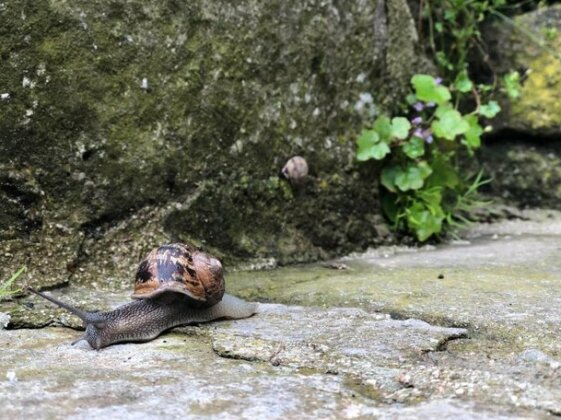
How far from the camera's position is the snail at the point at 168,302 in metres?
2.02

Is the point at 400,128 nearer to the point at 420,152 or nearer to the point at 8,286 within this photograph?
the point at 420,152

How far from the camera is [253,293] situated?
252cm

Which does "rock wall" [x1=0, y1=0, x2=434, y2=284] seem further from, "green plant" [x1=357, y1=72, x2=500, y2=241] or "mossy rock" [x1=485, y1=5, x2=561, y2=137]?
"mossy rock" [x1=485, y1=5, x2=561, y2=137]

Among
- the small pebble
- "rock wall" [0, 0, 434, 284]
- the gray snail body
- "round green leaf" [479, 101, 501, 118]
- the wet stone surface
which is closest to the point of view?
the wet stone surface

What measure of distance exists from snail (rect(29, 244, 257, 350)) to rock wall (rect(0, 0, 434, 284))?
43cm

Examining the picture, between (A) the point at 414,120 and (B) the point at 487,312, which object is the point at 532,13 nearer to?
(A) the point at 414,120

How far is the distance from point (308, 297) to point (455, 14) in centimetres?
203

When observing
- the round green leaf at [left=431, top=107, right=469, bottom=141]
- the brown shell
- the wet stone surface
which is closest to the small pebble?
the wet stone surface

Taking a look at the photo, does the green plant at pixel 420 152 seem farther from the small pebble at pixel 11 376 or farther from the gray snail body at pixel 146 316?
the small pebble at pixel 11 376

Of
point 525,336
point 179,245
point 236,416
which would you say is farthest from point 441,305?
point 236,416

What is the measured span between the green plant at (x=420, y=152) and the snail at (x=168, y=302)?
4.05 ft

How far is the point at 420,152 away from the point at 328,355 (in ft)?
5.62

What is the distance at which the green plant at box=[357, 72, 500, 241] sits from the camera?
3.30m

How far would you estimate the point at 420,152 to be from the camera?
3330mm
